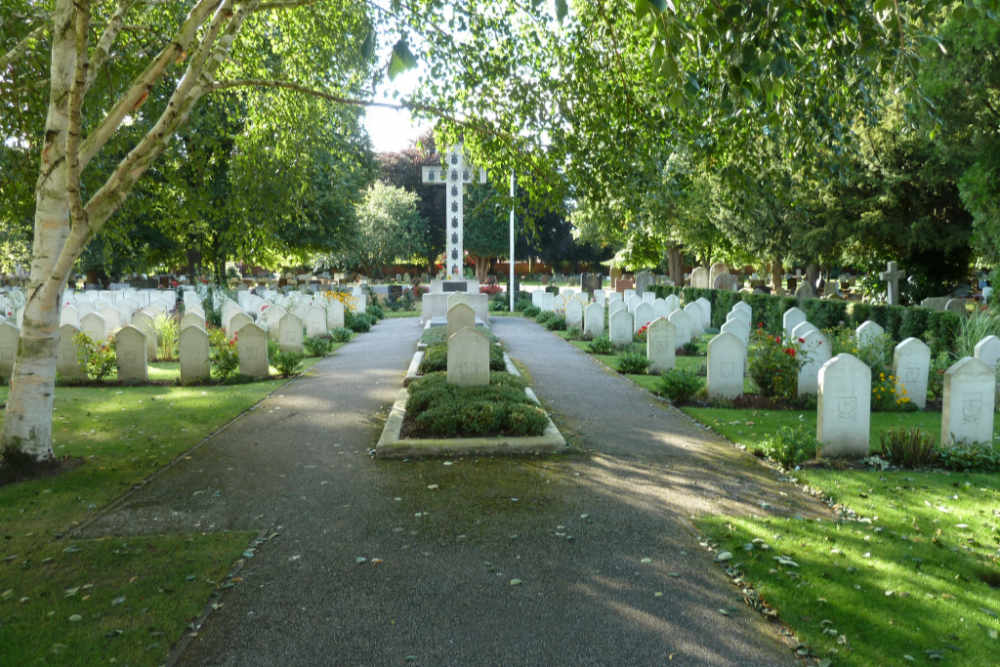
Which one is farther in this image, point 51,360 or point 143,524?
point 51,360

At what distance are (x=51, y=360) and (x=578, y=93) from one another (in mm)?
6604

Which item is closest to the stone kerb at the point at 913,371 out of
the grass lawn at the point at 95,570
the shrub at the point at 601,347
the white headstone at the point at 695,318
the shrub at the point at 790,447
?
the shrub at the point at 790,447

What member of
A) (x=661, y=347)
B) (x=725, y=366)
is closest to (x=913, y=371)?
(x=725, y=366)

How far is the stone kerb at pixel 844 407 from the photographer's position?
7.46m

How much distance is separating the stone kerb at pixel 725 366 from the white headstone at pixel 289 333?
375 inches

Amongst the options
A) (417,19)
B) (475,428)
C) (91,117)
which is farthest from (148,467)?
(417,19)

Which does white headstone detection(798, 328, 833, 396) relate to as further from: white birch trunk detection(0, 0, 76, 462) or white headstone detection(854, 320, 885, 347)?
white birch trunk detection(0, 0, 76, 462)

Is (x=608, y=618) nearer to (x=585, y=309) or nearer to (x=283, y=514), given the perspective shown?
(x=283, y=514)

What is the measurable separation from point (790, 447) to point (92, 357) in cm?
1153

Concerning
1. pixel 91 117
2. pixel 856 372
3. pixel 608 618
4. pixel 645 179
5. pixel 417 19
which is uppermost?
pixel 417 19

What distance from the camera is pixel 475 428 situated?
8.08 meters

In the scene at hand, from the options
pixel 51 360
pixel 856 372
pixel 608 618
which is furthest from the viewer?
pixel 856 372

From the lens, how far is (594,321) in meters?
20.0

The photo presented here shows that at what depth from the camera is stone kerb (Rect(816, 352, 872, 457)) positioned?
746cm
